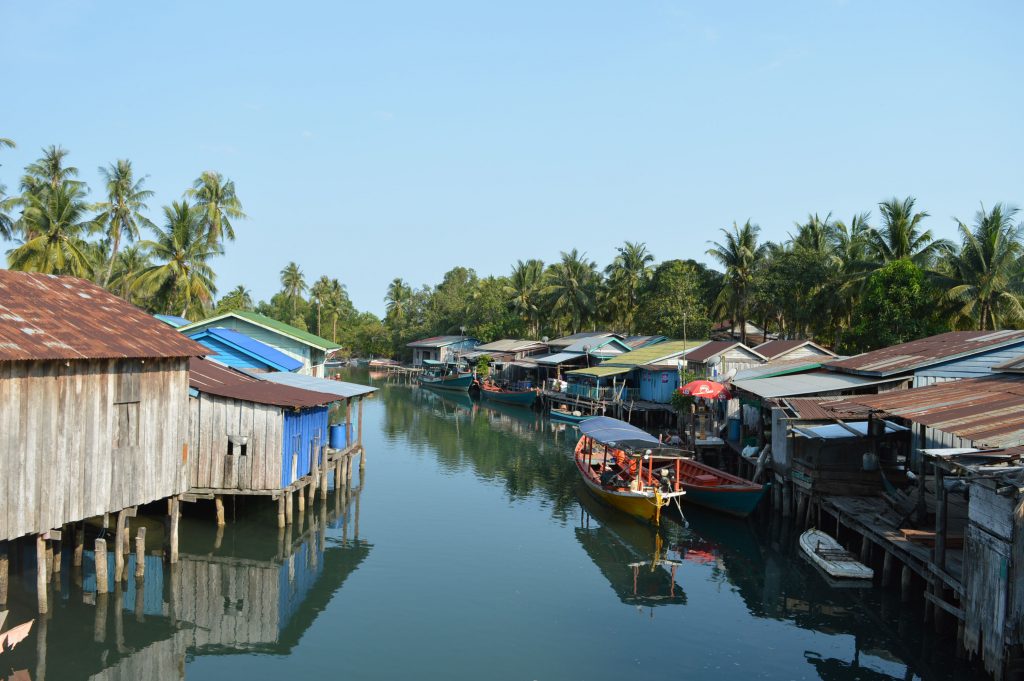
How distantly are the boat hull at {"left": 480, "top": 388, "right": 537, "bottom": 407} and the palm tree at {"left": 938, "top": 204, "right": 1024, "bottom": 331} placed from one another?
28.7m

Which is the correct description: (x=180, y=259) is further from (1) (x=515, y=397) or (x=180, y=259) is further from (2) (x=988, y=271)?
(2) (x=988, y=271)

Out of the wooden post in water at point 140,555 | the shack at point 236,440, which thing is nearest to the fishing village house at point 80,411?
the wooden post in water at point 140,555

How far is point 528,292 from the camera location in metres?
77.4

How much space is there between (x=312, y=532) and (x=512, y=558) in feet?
19.4

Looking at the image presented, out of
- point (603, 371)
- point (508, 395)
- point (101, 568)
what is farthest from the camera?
point (508, 395)

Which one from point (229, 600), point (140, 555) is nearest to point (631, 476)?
point (229, 600)

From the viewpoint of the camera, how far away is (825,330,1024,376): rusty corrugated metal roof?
22859mm

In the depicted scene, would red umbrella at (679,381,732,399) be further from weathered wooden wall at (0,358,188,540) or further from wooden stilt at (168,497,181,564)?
weathered wooden wall at (0,358,188,540)

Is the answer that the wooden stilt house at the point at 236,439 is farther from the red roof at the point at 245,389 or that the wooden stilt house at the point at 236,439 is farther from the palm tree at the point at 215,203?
the palm tree at the point at 215,203

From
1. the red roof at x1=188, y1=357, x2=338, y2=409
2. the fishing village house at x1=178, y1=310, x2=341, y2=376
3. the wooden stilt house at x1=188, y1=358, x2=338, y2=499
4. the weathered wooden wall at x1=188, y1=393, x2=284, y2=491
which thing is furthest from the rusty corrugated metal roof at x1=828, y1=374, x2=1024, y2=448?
the fishing village house at x1=178, y1=310, x2=341, y2=376

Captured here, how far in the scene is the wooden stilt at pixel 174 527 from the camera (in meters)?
16.8

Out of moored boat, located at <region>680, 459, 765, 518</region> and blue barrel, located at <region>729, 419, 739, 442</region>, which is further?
blue barrel, located at <region>729, 419, 739, 442</region>

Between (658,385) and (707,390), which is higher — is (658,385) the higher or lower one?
the lower one

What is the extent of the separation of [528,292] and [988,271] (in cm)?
4832
